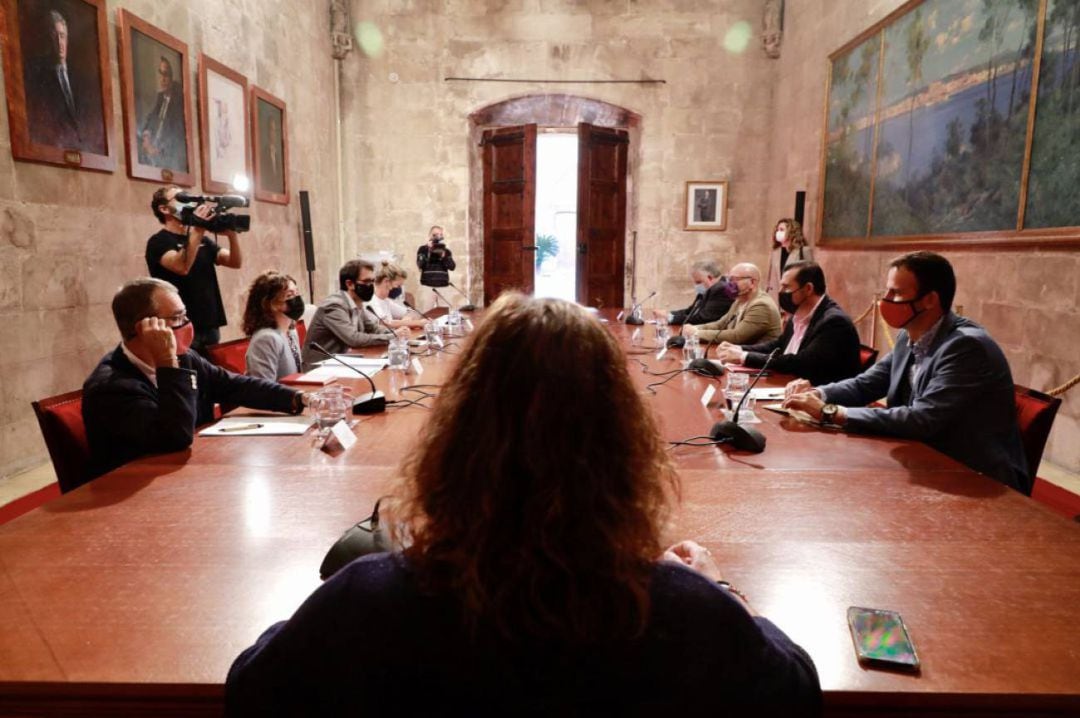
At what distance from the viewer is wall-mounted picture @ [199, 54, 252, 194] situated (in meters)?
5.86

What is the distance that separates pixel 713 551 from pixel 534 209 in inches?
325

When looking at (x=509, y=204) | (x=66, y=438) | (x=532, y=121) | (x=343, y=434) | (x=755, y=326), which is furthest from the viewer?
(x=532, y=121)

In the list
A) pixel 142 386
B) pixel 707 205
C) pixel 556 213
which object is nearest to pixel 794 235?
pixel 707 205

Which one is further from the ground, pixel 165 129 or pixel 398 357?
pixel 165 129

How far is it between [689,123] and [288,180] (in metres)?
4.95

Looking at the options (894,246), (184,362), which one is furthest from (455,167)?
(184,362)

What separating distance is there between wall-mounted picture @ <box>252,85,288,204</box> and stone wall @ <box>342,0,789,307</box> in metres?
→ 1.88

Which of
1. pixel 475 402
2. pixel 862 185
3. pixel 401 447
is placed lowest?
pixel 401 447

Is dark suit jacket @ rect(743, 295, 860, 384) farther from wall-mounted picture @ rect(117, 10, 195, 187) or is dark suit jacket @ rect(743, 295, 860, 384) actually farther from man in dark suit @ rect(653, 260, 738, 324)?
wall-mounted picture @ rect(117, 10, 195, 187)

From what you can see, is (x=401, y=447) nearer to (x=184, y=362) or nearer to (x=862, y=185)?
(x=184, y=362)

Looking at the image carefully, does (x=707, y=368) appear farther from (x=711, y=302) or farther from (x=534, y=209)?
(x=534, y=209)

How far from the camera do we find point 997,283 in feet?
Result: 15.5

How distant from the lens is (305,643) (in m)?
0.76

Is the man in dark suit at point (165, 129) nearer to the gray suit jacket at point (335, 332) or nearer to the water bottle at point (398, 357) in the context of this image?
the gray suit jacket at point (335, 332)
